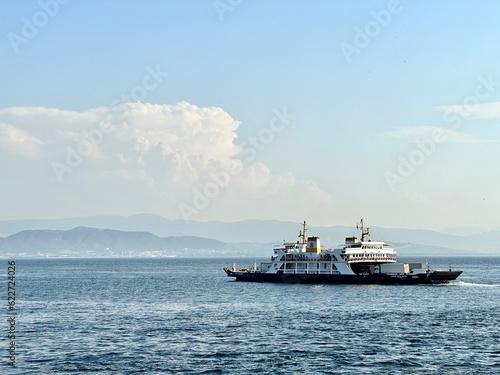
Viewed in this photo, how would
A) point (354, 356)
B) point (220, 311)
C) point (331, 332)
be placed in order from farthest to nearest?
1. point (220, 311)
2. point (331, 332)
3. point (354, 356)

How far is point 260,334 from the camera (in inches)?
2955

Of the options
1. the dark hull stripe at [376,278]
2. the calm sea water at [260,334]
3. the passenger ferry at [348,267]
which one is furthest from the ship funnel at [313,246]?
the calm sea water at [260,334]

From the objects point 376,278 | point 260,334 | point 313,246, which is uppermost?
point 313,246

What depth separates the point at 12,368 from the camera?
5700cm

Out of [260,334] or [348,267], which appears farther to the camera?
[348,267]

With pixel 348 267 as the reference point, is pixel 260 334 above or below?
below

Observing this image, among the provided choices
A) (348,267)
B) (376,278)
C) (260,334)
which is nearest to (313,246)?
(348,267)

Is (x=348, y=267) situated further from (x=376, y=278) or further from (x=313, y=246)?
(x=313, y=246)

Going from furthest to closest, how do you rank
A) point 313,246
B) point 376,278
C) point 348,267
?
point 313,246 → point 348,267 → point 376,278

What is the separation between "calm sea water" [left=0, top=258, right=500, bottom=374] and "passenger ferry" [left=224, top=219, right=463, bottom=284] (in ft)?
61.9

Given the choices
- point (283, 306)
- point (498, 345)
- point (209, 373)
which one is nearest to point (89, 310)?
point (283, 306)

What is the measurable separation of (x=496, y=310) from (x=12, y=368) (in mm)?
67890

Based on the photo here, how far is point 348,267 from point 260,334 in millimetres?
74119

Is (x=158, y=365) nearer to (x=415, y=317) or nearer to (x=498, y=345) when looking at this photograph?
(x=498, y=345)
